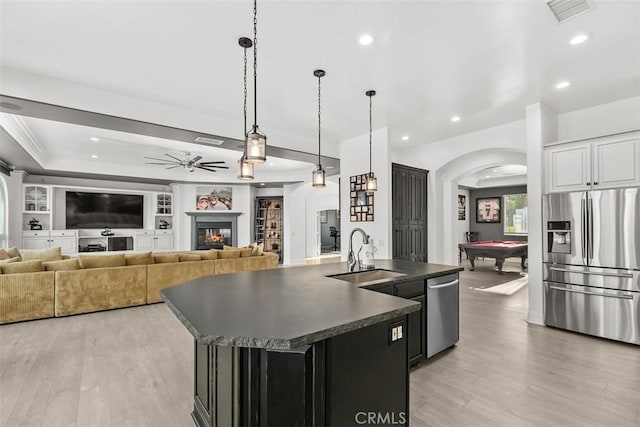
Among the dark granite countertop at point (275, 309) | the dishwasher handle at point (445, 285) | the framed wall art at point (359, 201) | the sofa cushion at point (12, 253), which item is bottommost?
the dishwasher handle at point (445, 285)

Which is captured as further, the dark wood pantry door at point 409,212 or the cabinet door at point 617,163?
the dark wood pantry door at point 409,212

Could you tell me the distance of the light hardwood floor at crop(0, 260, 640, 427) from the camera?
2.11 metres

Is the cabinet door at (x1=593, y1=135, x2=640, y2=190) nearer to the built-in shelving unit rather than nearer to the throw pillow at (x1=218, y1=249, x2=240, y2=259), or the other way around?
the throw pillow at (x1=218, y1=249, x2=240, y2=259)

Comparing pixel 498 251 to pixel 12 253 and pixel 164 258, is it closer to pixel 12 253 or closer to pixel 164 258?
pixel 164 258

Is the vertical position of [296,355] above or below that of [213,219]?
below

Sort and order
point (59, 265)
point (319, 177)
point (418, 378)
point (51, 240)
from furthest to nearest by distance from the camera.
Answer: point (51, 240) < point (59, 265) < point (319, 177) < point (418, 378)

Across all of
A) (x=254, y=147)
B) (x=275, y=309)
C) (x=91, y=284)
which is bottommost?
(x=91, y=284)

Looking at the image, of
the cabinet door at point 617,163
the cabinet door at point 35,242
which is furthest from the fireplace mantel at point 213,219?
the cabinet door at point 617,163

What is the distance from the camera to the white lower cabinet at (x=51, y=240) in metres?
7.81

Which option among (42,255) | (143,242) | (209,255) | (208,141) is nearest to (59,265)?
(42,255)

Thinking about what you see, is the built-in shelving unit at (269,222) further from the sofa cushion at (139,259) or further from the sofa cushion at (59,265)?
the sofa cushion at (59,265)

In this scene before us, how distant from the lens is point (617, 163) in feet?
11.5

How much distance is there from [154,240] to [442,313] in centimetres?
953

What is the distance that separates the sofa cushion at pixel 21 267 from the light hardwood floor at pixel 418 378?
0.74 metres
